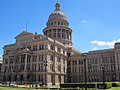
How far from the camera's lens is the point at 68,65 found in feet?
300

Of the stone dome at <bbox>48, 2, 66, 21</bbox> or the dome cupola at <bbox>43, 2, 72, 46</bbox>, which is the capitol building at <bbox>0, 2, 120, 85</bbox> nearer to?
the dome cupola at <bbox>43, 2, 72, 46</bbox>

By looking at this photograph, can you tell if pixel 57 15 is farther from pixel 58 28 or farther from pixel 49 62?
pixel 49 62

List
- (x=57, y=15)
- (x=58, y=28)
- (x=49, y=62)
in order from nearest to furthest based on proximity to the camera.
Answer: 1. (x=49, y=62)
2. (x=58, y=28)
3. (x=57, y=15)

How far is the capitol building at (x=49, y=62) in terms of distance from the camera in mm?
72750

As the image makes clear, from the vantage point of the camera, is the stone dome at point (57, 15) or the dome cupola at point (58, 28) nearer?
the dome cupola at point (58, 28)

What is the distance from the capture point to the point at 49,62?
237ft

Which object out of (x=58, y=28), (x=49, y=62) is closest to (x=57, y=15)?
(x=58, y=28)

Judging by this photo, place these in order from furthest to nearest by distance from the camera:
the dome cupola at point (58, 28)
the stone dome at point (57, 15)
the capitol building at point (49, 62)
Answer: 1. the stone dome at point (57, 15)
2. the dome cupola at point (58, 28)
3. the capitol building at point (49, 62)

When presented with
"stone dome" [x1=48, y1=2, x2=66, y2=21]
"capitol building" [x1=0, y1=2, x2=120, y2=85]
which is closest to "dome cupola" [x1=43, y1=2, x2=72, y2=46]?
"stone dome" [x1=48, y1=2, x2=66, y2=21]

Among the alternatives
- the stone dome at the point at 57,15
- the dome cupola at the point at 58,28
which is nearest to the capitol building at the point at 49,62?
the dome cupola at the point at 58,28

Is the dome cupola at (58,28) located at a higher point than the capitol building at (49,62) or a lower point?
higher

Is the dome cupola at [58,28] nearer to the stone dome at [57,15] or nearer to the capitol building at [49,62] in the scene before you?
the stone dome at [57,15]

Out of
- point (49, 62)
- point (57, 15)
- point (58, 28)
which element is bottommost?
point (49, 62)

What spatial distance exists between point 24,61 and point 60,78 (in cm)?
1936
